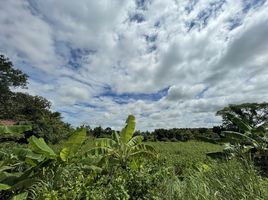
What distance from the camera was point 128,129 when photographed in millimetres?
10094

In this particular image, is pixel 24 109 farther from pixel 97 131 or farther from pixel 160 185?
pixel 160 185

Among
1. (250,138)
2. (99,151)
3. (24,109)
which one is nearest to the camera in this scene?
(99,151)

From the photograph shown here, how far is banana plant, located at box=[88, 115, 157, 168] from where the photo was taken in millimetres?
9463

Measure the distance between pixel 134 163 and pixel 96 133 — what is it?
17.3m

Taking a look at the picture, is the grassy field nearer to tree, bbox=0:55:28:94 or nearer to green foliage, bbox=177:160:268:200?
green foliage, bbox=177:160:268:200

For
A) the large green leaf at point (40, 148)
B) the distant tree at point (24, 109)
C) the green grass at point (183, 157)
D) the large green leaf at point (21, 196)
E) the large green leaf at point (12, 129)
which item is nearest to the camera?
the large green leaf at point (21, 196)

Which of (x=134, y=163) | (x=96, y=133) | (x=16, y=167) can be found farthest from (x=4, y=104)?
(x=134, y=163)

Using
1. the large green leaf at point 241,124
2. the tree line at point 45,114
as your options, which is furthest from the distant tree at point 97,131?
the large green leaf at point 241,124

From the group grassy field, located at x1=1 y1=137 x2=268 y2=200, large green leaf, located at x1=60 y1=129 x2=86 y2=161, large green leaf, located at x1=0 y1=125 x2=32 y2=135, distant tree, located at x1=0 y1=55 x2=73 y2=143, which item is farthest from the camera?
distant tree, located at x1=0 y1=55 x2=73 y2=143

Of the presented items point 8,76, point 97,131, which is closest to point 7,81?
point 8,76

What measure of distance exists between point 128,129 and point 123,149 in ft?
2.29

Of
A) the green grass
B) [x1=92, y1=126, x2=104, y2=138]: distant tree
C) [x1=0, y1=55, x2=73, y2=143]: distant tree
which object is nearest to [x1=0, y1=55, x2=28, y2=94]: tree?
[x1=0, y1=55, x2=73, y2=143]: distant tree

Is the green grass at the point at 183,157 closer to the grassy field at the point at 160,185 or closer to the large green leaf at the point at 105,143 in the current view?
the large green leaf at the point at 105,143

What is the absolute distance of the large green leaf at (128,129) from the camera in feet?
32.9
